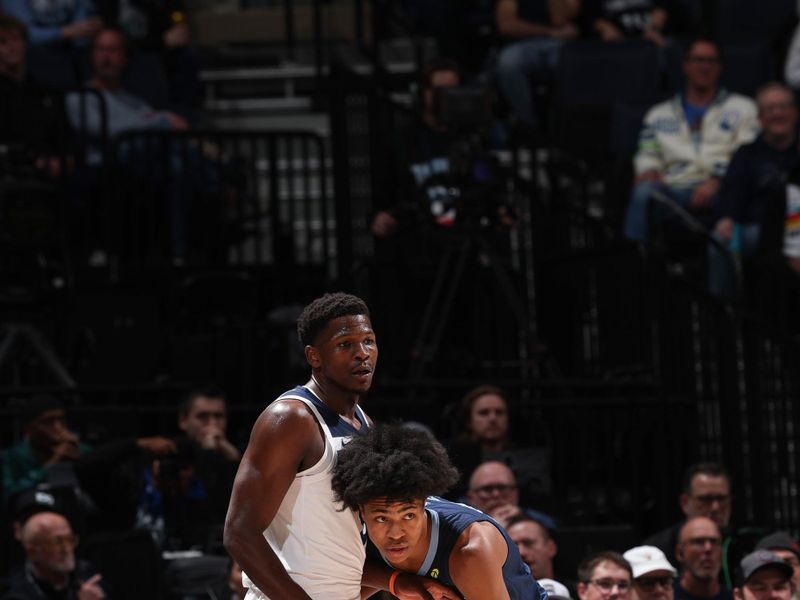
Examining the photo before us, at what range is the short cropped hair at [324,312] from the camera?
658 cm

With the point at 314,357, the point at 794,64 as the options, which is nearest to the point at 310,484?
the point at 314,357

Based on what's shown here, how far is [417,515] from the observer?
6.34 m

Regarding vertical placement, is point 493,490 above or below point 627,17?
below

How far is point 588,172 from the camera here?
14023 millimetres

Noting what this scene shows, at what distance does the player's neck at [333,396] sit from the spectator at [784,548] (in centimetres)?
345

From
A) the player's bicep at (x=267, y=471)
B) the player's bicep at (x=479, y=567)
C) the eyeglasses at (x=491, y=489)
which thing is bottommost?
the eyeglasses at (x=491, y=489)

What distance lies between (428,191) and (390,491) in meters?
5.68

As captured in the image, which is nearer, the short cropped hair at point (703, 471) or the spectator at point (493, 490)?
the spectator at point (493, 490)

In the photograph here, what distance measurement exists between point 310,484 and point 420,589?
1.79ft

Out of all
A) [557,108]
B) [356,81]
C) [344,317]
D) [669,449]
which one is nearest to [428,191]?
[356,81]

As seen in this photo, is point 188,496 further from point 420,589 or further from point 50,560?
point 420,589

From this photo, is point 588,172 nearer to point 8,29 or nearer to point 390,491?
point 8,29

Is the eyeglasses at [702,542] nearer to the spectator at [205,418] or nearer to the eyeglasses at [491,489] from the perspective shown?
the eyeglasses at [491,489]

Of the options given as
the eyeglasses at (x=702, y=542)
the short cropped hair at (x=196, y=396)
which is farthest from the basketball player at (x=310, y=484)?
the short cropped hair at (x=196, y=396)
